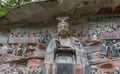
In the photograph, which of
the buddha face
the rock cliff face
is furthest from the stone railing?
the buddha face

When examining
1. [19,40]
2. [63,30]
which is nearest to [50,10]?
[63,30]

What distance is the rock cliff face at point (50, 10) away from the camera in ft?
18.7

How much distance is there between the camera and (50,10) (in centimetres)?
590

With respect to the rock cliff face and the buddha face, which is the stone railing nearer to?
the rock cliff face

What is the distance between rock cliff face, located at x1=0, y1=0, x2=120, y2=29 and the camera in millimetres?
5711

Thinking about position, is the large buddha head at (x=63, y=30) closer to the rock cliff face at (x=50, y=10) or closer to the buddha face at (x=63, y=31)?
the buddha face at (x=63, y=31)

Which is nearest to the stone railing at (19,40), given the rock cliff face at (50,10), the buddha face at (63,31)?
the rock cliff face at (50,10)

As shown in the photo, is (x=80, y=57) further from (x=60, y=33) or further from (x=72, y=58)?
(x=60, y=33)

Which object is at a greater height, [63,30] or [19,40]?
[63,30]

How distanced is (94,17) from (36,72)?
1.91 metres

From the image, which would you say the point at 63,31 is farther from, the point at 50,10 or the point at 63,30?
the point at 50,10

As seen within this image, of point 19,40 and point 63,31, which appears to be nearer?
point 63,31

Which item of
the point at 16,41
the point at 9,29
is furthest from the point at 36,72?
the point at 9,29

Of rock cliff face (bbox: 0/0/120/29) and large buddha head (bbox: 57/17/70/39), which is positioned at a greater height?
rock cliff face (bbox: 0/0/120/29)
